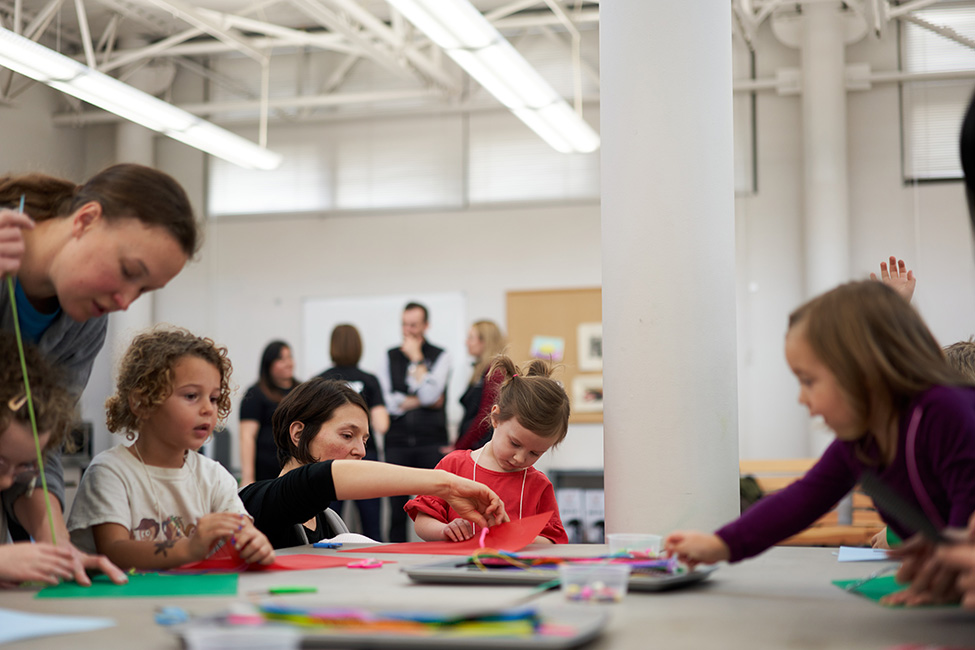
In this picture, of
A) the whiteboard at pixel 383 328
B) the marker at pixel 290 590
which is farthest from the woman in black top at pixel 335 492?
the whiteboard at pixel 383 328

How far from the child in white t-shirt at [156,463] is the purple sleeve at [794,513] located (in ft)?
2.78

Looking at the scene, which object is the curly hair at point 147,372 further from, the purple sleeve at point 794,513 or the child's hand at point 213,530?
the purple sleeve at point 794,513

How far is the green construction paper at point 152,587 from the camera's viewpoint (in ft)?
4.37

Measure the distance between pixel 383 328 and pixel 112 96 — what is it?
11.1 ft

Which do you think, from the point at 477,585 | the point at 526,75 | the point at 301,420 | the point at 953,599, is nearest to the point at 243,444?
the point at 526,75

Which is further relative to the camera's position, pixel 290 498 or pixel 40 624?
pixel 290 498

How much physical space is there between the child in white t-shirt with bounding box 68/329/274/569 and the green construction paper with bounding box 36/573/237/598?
0.45 ft

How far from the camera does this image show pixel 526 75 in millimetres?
5125

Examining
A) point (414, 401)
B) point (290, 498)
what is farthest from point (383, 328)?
point (290, 498)

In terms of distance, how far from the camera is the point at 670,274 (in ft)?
6.57

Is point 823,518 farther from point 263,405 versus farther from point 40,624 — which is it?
point 40,624

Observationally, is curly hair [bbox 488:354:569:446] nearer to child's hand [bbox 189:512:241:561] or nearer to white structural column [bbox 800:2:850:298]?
child's hand [bbox 189:512:241:561]

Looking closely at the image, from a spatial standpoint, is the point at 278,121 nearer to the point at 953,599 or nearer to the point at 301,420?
the point at 301,420

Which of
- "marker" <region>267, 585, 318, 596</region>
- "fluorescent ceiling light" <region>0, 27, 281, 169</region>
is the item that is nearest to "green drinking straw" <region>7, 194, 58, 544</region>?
"marker" <region>267, 585, 318, 596</region>
